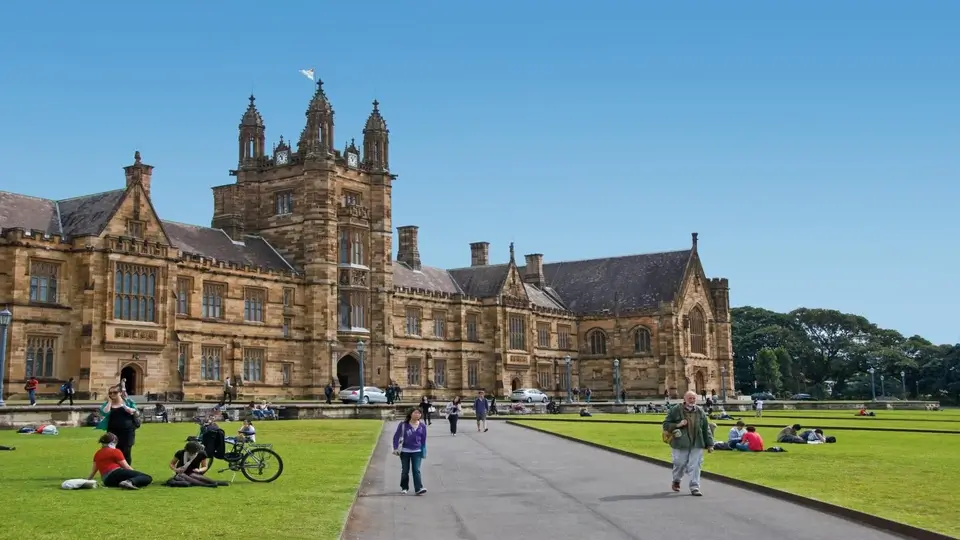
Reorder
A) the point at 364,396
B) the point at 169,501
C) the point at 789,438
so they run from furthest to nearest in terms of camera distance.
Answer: the point at 364,396
the point at 789,438
the point at 169,501

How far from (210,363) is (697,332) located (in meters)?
50.2

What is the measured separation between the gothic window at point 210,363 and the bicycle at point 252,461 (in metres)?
41.4

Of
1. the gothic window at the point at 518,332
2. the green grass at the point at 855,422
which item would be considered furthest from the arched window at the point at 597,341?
the green grass at the point at 855,422

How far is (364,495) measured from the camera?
17469 mm

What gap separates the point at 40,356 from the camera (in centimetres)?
4988

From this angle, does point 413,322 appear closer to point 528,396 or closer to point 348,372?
point 348,372

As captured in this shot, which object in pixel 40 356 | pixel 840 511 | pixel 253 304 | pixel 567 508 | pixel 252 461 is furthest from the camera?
pixel 253 304

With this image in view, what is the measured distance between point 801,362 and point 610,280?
43449 mm

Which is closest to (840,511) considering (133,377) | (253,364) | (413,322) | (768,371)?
(133,377)

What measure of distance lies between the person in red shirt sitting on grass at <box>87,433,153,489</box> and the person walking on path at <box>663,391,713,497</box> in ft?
29.5

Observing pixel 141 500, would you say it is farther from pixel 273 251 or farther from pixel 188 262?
pixel 273 251

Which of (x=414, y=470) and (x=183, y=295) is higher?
(x=183, y=295)

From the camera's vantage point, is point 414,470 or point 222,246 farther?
point 222,246

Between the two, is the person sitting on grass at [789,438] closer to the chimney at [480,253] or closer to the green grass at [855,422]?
the green grass at [855,422]
